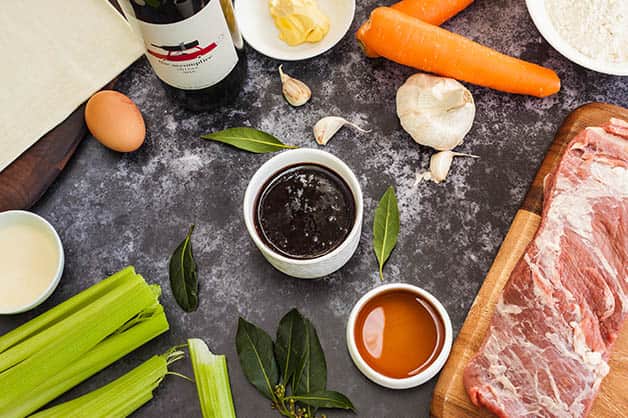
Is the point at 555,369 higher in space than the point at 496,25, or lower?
lower

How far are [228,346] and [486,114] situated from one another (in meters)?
1.01

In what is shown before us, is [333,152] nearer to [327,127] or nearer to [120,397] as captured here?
[327,127]

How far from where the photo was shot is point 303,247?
6.02 ft

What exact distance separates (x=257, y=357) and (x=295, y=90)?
2.59 ft

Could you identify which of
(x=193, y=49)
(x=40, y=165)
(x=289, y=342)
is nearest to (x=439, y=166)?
(x=289, y=342)

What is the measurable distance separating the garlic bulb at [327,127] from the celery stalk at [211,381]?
0.68 m

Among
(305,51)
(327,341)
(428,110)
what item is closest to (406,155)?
(428,110)

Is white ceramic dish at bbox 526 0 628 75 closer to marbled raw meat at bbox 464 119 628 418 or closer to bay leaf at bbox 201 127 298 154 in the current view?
marbled raw meat at bbox 464 119 628 418

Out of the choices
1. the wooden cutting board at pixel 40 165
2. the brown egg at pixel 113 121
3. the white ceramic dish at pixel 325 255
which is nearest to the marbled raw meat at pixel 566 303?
the white ceramic dish at pixel 325 255

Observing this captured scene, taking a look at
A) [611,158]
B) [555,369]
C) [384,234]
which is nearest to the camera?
[555,369]

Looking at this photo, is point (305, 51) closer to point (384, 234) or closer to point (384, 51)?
point (384, 51)

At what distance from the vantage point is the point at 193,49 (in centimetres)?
182

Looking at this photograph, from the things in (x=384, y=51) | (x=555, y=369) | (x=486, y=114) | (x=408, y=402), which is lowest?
(x=408, y=402)

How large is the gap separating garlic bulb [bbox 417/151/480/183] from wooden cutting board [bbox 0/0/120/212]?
104 cm
